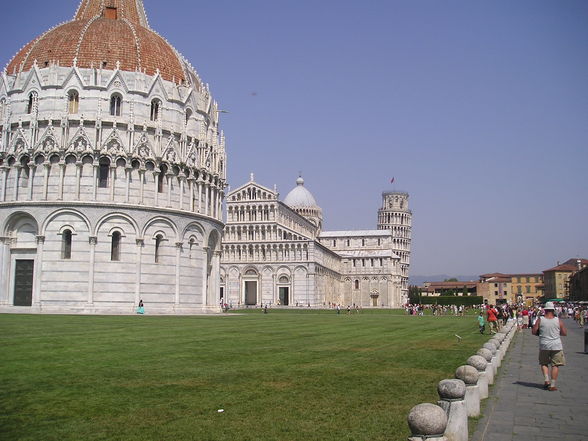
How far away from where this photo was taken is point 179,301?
167 ft

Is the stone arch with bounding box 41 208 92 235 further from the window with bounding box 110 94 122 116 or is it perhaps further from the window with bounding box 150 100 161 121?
the window with bounding box 150 100 161 121

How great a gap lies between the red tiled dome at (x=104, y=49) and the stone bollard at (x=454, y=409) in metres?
47.4

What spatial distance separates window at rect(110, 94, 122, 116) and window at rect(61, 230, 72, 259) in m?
10.2

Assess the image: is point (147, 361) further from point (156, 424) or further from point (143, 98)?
point (143, 98)

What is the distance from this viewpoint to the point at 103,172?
158 ft

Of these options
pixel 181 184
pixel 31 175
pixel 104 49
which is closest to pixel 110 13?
pixel 104 49

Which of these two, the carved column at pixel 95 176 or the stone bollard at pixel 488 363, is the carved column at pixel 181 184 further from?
the stone bollard at pixel 488 363

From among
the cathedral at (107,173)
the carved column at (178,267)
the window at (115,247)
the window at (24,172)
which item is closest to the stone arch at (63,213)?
the cathedral at (107,173)

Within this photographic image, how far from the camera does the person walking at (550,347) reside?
45.0 ft

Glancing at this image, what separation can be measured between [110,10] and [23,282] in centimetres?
2658

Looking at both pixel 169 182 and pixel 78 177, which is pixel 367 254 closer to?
pixel 169 182

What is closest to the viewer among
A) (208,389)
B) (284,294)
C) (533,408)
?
(533,408)

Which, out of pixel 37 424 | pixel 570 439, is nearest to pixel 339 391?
pixel 570 439

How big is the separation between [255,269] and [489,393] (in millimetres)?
95206
